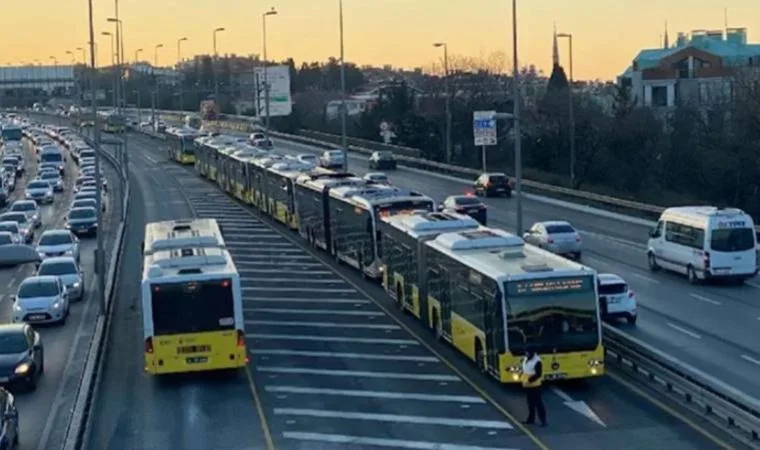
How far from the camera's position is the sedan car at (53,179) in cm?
8312

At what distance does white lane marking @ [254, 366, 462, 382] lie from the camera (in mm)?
25031

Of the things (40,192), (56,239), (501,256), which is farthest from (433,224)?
(40,192)

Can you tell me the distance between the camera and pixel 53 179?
8519 cm

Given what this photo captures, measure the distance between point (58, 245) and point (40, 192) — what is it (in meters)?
31.7

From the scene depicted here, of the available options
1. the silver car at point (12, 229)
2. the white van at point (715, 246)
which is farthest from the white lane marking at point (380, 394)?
the silver car at point (12, 229)

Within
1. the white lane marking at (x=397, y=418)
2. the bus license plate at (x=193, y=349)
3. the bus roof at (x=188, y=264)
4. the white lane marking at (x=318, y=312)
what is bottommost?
the white lane marking at (x=318, y=312)

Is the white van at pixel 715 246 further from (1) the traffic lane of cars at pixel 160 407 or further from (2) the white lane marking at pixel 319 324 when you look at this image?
(1) the traffic lane of cars at pixel 160 407

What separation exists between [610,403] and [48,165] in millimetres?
81694

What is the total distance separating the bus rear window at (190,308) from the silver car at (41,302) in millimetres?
9017

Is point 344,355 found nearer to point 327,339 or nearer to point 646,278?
point 327,339

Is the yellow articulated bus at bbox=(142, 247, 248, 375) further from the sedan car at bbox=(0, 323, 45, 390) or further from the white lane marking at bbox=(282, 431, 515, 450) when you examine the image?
the white lane marking at bbox=(282, 431, 515, 450)

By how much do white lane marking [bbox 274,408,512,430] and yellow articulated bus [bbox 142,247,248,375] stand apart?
101 inches

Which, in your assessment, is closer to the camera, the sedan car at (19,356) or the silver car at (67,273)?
the sedan car at (19,356)

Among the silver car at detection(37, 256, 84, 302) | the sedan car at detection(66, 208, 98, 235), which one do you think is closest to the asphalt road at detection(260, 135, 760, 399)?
the silver car at detection(37, 256, 84, 302)
